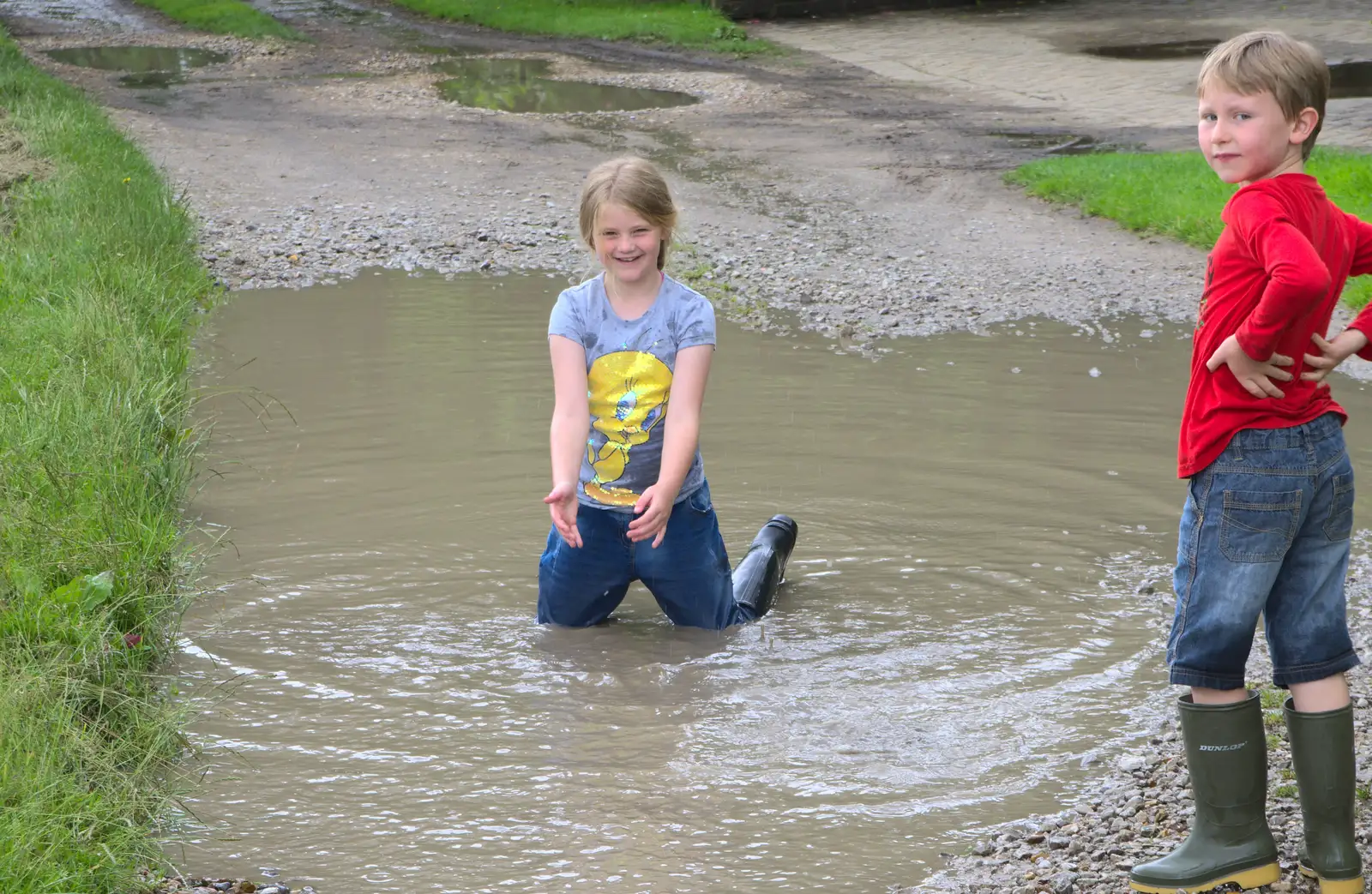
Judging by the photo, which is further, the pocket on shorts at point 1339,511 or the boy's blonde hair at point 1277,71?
the pocket on shorts at point 1339,511

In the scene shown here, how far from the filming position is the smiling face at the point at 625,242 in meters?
→ 3.97

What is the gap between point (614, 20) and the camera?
2455 centimetres

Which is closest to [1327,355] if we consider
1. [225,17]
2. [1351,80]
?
[1351,80]

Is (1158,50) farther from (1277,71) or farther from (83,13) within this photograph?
(83,13)

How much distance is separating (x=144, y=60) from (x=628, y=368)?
809 inches

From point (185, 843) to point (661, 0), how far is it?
974 inches

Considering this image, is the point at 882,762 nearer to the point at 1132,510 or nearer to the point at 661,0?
the point at 1132,510

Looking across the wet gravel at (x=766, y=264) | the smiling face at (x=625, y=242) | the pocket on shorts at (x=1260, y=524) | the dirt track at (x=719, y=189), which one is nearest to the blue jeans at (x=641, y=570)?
the smiling face at (x=625, y=242)

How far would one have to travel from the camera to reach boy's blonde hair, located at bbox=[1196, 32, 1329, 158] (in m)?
2.68

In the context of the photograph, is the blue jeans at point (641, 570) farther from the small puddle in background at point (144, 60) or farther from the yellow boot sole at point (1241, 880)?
the small puddle in background at point (144, 60)

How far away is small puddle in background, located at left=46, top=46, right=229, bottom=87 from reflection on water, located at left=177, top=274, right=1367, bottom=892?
13.9m

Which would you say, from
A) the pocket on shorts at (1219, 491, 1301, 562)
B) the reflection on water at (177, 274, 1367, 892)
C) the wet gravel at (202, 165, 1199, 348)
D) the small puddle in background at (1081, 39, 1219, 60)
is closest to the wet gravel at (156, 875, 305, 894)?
the reflection on water at (177, 274, 1367, 892)

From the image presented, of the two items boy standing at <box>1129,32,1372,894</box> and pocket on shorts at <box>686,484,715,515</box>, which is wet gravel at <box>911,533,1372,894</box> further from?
pocket on shorts at <box>686,484,715,515</box>

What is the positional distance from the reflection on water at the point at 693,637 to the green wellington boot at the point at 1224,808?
612mm
